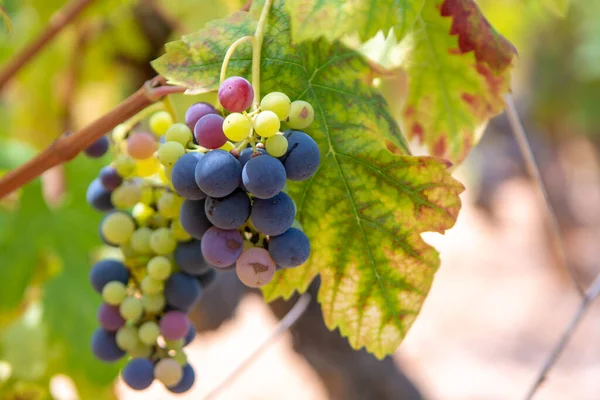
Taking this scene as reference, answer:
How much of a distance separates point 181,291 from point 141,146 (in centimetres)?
17

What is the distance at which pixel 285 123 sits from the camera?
58 centimetres

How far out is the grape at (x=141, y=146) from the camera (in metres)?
0.71

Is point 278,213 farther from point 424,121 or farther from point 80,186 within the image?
point 80,186

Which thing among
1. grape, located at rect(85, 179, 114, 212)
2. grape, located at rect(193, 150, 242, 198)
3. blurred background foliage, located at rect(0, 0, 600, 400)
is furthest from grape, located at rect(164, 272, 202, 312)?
blurred background foliage, located at rect(0, 0, 600, 400)

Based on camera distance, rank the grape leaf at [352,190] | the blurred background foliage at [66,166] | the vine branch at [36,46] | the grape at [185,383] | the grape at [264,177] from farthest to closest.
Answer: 1. the blurred background foliage at [66,166]
2. the vine branch at [36,46]
3. the grape at [185,383]
4. the grape leaf at [352,190]
5. the grape at [264,177]

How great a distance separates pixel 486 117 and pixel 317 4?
1.17ft

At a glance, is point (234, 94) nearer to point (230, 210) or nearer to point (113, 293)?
point (230, 210)

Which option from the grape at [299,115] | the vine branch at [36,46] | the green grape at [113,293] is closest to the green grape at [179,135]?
the grape at [299,115]

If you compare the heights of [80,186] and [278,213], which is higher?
[278,213]

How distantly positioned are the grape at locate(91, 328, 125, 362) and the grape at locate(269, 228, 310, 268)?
0.29 meters

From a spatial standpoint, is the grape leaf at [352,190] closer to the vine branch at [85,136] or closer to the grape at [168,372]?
the vine branch at [85,136]

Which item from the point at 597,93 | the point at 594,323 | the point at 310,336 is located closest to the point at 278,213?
the point at 310,336

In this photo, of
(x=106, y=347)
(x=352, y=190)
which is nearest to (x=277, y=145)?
(x=352, y=190)

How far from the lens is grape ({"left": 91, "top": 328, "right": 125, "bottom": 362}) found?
725 millimetres
